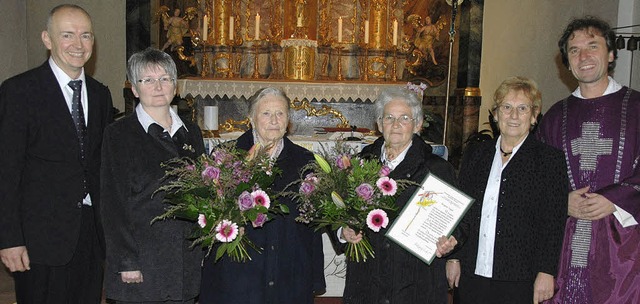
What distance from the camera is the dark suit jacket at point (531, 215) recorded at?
9.37 feet

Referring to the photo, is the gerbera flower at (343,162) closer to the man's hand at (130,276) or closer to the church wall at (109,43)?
the man's hand at (130,276)

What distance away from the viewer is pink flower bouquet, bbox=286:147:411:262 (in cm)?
257

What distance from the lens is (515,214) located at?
9.43 ft

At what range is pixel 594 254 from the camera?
3.17 meters

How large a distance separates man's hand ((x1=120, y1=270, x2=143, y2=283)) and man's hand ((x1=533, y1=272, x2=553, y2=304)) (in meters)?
1.89

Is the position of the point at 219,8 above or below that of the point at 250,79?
above

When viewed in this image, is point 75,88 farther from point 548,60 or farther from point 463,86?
point 548,60

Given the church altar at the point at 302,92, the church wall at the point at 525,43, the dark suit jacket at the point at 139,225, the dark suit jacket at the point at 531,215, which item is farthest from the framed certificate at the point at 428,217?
the church wall at the point at 525,43

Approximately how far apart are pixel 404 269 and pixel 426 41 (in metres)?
7.72

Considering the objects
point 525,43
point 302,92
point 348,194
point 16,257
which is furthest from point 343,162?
point 525,43

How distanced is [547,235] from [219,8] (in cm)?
809

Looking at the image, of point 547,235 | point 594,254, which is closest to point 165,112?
point 547,235

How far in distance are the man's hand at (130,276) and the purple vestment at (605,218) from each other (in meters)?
2.21

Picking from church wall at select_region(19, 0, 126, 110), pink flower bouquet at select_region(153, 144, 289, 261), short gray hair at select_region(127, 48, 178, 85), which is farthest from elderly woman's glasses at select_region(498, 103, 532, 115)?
church wall at select_region(19, 0, 126, 110)
